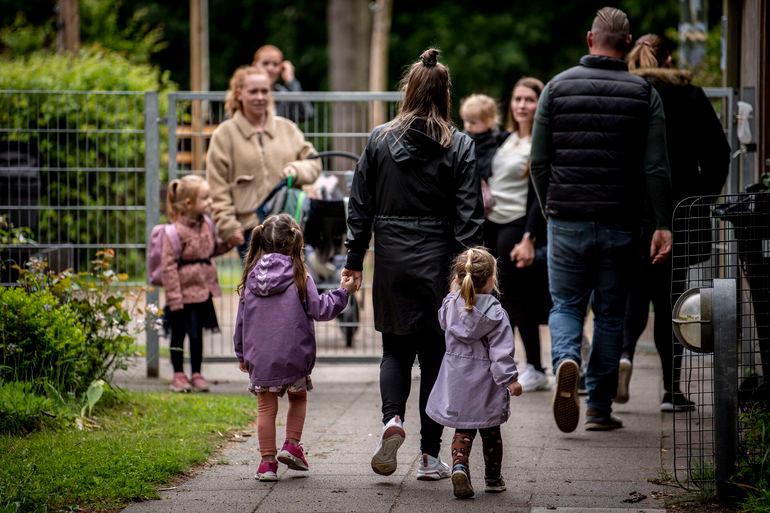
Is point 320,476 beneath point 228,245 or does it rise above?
beneath

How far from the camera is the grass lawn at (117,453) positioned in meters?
5.36

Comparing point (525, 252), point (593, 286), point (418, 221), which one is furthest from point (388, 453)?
point (525, 252)

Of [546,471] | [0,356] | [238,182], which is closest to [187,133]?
[238,182]

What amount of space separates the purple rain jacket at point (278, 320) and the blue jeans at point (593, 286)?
146cm

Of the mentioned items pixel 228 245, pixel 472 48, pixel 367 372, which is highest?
pixel 472 48

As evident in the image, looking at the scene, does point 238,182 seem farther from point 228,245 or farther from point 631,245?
point 631,245

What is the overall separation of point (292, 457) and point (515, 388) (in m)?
1.20

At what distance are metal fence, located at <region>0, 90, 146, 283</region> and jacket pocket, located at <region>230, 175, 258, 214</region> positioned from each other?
0.70 metres

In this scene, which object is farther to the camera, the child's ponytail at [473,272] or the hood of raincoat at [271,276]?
the hood of raincoat at [271,276]

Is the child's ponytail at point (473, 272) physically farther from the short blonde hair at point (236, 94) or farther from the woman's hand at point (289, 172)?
the short blonde hair at point (236, 94)

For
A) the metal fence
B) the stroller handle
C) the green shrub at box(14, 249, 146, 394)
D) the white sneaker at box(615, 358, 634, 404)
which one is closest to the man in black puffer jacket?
the white sneaker at box(615, 358, 634, 404)

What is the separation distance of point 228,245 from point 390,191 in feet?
9.31

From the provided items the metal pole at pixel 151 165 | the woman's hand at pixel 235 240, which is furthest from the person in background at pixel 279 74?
the woman's hand at pixel 235 240

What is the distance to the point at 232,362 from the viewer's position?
9.40 metres
